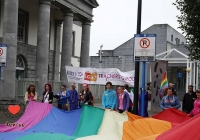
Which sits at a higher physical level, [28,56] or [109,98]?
[28,56]

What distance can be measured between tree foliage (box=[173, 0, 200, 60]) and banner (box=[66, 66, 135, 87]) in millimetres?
4207

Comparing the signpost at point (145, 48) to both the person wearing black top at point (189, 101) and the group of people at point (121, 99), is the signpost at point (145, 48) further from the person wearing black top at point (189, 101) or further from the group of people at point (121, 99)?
the person wearing black top at point (189, 101)

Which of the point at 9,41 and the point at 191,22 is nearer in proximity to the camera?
the point at 191,22

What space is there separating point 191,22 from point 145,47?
857 cm

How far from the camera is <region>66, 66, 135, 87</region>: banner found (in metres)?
16.3

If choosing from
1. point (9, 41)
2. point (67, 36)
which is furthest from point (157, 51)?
point (9, 41)

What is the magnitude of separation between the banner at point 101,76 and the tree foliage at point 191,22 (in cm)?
421

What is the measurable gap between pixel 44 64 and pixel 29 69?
5.80 metres

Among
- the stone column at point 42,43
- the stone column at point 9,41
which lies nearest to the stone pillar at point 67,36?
the stone column at point 42,43

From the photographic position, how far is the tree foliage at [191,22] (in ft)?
58.0

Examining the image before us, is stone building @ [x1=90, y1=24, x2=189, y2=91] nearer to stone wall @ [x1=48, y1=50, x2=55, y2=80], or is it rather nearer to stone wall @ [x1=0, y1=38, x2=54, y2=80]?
stone wall @ [x1=48, y1=50, x2=55, y2=80]

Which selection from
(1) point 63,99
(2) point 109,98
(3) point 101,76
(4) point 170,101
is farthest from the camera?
(3) point 101,76

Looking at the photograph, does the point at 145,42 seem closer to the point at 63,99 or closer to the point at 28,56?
the point at 63,99

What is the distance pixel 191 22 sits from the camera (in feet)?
58.9
